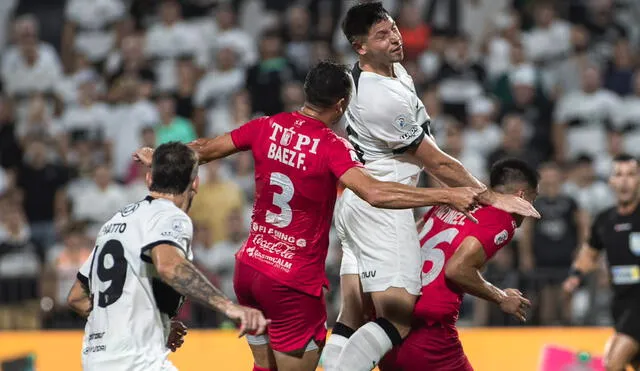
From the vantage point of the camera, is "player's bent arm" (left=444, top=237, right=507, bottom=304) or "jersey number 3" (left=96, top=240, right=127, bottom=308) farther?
"player's bent arm" (left=444, top=237, right=507, bottom=304)

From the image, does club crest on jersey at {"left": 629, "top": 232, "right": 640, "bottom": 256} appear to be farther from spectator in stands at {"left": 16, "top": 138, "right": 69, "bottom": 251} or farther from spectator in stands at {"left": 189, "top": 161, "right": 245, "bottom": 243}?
spectator in stands at {"left": 16, "top": 138, "right": 69, "bottom": 251}

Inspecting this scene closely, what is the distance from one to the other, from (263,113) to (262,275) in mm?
7349

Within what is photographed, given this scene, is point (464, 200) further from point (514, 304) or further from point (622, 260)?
point (622, 260)

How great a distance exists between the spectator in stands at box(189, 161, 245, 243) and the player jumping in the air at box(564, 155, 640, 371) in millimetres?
4087

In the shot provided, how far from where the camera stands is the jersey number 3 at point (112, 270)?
6.22 m

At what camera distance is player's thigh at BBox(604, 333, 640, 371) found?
1034cm

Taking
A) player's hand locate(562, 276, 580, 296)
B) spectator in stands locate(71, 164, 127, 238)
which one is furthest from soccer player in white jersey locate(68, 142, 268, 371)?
spectator in stands locate(71, 164, 127, 238)

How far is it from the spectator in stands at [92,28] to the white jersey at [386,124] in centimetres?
911

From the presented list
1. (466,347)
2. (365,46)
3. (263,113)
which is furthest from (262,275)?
(263,113)

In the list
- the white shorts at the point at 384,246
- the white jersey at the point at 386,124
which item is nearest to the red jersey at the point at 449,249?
the white shorts at the point at 384,246

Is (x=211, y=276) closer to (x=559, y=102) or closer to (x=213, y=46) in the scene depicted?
(x=213, y=46)

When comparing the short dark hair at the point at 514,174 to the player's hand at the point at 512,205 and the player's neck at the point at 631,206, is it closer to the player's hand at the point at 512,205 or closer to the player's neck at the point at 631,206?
the player's hand at the point at 512,205

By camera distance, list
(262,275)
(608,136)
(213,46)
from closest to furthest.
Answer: (262,275) < (608,136) < (213,46)

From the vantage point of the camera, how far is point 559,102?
14961 millimetres
